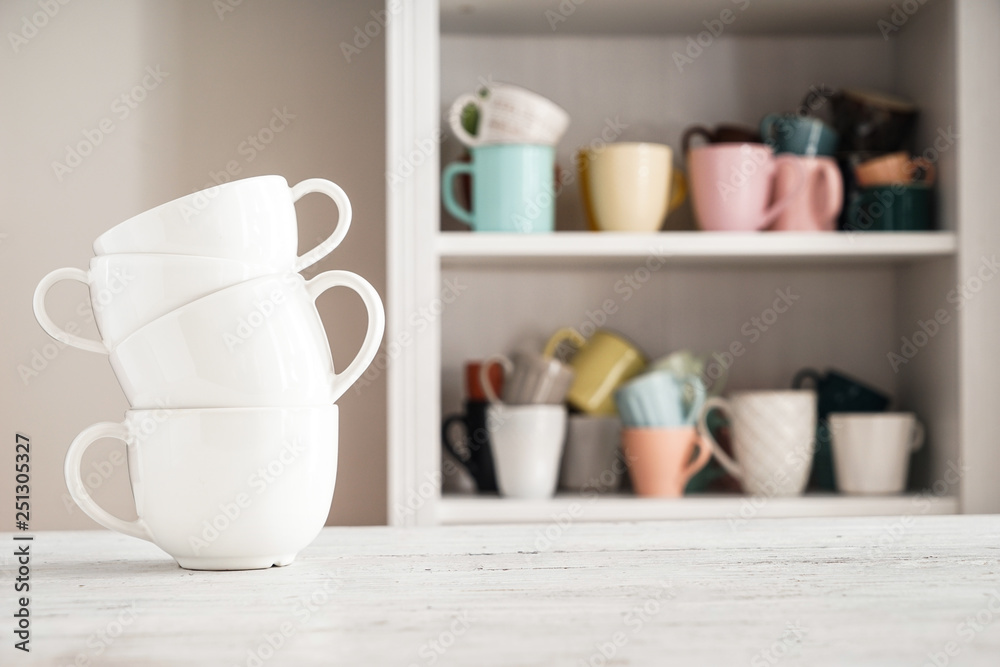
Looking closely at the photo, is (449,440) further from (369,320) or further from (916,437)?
(369,320)

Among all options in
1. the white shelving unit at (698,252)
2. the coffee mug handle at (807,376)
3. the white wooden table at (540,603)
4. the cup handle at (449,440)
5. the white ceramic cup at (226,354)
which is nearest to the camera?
the white wooden table at (540,603)

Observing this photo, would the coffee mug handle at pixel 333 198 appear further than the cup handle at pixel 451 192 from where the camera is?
No

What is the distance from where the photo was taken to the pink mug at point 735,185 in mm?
1320

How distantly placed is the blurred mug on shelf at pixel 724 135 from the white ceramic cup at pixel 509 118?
248 mm

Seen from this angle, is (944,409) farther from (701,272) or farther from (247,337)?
(247,337)

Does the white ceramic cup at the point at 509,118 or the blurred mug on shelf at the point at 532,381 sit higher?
the white ceramic cup at the point at 509,118

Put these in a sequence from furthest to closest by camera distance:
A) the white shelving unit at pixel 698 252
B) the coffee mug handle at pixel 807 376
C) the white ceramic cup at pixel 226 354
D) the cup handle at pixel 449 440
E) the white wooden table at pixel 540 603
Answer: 1. the coffee mug handle at pixel 807 376
2. the cup handle at pixel 449 440
3. the white shelving unit at pixel 698 252
4. the white ceramic cup at pixel 226 354
5. the white wooden table at pixel 540 603

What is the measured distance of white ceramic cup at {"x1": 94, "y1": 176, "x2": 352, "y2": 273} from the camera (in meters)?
0.47

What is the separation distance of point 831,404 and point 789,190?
0.38 meters

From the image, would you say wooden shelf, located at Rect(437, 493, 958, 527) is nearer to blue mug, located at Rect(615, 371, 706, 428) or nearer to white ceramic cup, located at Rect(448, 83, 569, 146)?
blue mug, located at Rect(615, 371, 706, 428)

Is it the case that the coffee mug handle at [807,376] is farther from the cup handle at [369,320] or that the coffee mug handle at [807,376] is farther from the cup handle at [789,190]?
the cup handle at [369,320]

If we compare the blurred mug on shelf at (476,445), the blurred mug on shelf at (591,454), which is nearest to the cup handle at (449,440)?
the blurred mug on shelf at (476,445)

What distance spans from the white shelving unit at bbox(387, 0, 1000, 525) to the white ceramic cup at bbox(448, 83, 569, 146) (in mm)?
67

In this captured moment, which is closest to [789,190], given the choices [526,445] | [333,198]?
[526,445]
